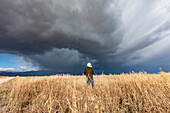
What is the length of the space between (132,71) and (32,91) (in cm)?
696

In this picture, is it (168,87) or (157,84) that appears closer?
(168,87)

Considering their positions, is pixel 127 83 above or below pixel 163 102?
above

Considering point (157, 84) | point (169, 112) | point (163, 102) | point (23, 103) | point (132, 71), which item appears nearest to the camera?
point (169, 112)

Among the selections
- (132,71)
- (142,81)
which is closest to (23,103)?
(142,81)

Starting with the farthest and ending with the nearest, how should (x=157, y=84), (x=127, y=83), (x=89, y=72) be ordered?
(x=89, y=72) < (x=127, y=83) < (x=157, y=84)

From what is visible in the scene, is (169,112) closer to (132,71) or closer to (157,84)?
(157,84)

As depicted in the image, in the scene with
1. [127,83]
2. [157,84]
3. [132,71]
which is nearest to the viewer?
[157,84]

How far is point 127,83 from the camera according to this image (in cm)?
556

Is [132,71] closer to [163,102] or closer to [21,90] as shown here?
[163,102]

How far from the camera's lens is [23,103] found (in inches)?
179

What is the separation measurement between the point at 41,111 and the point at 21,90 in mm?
3324

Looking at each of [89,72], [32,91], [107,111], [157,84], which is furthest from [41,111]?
[157,84]

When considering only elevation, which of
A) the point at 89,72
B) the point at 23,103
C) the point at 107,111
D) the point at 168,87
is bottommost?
the point at 23,103

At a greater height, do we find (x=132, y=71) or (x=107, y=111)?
(x=132, y=71)
